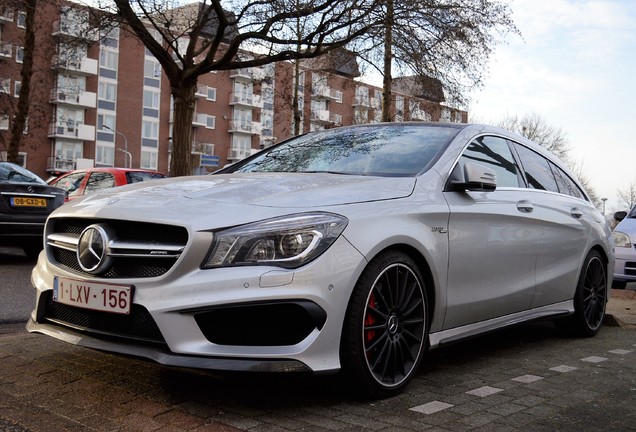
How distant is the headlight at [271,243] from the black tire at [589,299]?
9.98 ft

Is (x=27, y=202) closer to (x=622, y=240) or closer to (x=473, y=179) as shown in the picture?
(x=473, y=179)

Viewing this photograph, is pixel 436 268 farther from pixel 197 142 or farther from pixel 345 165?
pixel 197 142

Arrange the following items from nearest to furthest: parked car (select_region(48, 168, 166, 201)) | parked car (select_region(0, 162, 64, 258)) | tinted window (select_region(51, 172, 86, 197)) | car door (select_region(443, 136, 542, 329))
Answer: car door (select_region(443, 136, 542, 329)) < parked car (select_region(0, 162, 64, 258)) < parked car (select_region(48, 168, 166, 201)) < tinted window (select_region(51, 172, 86, 197))

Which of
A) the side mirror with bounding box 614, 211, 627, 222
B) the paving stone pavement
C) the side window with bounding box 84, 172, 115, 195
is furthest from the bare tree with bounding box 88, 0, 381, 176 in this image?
the paving stone pavement

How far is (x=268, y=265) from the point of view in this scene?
3070 millimetres

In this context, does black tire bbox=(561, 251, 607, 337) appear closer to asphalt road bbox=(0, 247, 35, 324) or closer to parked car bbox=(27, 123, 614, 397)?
parked car bbox=(27, 123, 614, 397)

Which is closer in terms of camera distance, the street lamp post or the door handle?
the door handle

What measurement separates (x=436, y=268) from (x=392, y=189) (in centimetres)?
49

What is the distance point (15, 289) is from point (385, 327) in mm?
5317

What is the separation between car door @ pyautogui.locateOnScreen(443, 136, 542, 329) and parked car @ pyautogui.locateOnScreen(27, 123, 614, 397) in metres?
0.01

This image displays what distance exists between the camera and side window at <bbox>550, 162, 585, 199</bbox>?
5.61 meters

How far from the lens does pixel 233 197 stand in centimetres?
340

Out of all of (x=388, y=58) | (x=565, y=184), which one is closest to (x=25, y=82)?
(x=388, y=58)

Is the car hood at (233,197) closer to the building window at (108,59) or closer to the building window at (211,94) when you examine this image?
the building window at (108,59)
